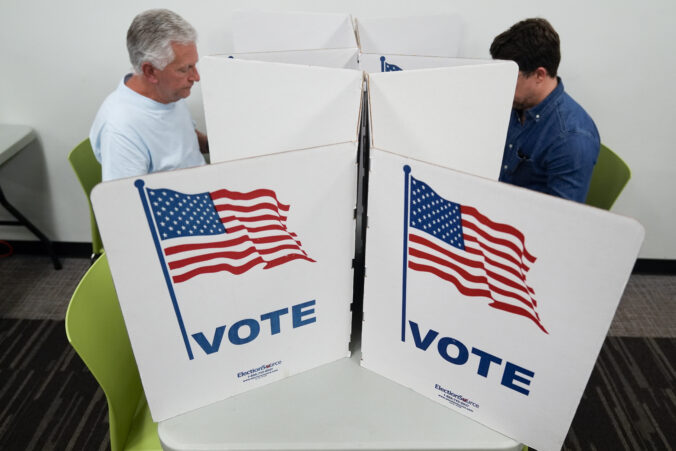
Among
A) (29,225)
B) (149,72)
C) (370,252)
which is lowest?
(29,225)

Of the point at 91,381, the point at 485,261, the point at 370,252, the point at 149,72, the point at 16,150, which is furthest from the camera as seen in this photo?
the point at 16,150

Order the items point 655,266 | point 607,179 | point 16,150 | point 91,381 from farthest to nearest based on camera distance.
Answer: point 655,266 < point 16,150 < point 91,381 < point 607,179

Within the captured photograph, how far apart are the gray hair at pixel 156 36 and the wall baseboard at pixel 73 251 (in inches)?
62.0

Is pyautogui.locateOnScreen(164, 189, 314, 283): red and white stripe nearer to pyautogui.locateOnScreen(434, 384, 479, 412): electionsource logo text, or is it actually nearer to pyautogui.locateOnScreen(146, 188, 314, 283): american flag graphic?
pyautogui.locateOnScreen(146, 188, 314, 283): american flag graphic

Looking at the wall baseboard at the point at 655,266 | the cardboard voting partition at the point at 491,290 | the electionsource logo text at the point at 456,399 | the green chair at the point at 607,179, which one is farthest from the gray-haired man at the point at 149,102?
the wall baseboard at the point at 655,266

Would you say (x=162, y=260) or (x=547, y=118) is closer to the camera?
(x=162, y=260)

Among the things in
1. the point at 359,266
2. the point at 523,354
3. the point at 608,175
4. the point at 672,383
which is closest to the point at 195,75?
the point at 359,266

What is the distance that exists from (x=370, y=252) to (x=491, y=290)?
0.24 m

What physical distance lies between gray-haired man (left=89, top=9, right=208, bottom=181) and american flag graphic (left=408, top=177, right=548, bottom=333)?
1283 millimetres

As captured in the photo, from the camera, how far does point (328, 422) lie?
984mm

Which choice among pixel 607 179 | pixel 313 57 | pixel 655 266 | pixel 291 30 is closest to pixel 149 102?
pixel 291 30

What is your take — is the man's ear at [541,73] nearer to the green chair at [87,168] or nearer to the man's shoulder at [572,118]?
the man's shoulder at [572,118]

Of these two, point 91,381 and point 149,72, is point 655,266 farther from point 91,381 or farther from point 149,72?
point 91,381

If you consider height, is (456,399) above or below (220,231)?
below
